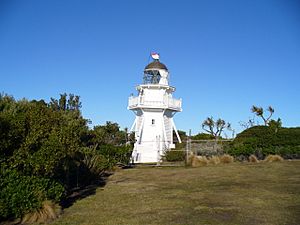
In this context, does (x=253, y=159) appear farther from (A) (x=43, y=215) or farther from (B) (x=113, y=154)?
(A) (x=43, y=215)

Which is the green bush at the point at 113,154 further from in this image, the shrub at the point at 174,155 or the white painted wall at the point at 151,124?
the white painted wall at the point at 151,124

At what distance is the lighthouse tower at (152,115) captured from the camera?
1235 inches

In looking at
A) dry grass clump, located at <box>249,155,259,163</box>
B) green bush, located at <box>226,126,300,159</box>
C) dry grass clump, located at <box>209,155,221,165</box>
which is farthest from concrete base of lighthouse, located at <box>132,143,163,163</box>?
dry grass clump, located at <box>249,155,259,163</box>

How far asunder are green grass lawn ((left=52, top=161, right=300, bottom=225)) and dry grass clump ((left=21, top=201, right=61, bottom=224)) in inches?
10.2

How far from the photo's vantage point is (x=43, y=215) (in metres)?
8.74

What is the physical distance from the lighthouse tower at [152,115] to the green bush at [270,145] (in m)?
7.45

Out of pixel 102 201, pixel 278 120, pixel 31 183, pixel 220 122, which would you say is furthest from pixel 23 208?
pixel 220 122

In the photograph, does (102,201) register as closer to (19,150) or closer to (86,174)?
(19,150)

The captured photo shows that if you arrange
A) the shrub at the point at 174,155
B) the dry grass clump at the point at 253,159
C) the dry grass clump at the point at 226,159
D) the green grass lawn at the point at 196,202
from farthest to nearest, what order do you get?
the shrub at the point at 174,155, the dry grass clump at the point at 253,159, the dry grass clump at the point at 226,159, the green grass lawn at the point at 196,202

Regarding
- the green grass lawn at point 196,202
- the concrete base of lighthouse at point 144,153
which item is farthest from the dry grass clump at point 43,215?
the concrete base of lighthouse at point 144,153

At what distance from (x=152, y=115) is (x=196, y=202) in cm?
2186

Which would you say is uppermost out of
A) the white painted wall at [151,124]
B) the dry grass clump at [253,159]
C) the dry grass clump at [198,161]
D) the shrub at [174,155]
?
the white painted wall at [151,124]

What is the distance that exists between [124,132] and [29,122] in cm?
2013

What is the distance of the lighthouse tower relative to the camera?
31.4 metres
